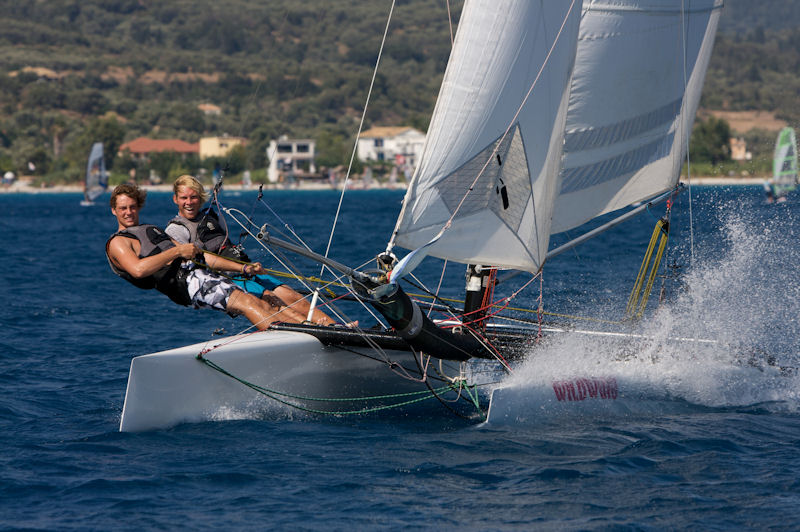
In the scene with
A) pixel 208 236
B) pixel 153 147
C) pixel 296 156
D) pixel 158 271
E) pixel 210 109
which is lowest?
pixel 158 271

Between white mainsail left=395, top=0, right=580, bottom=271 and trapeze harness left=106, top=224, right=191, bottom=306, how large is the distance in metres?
1.51

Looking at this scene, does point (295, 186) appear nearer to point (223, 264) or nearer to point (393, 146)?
point (393, 146)

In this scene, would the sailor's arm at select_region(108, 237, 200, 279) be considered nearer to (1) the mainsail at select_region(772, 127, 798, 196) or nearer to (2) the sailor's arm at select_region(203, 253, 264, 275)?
(2) the sailor's arm at select_region(203, 253, 264, 275)

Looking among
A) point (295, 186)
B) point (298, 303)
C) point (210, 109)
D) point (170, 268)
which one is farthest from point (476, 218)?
point (210, 109)

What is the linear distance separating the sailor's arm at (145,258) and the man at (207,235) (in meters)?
0.55

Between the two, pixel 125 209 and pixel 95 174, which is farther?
pixel 95 174

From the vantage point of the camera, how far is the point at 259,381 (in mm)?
6562

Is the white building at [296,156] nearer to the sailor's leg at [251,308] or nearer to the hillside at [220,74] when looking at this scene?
the hillside at [220,74]

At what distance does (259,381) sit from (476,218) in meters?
1.68

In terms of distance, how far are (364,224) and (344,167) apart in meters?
69.8

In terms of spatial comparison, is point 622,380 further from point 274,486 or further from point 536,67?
point 274,486

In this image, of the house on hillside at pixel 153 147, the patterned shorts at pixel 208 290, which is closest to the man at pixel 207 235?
the patterned shorts at pixel 208 290

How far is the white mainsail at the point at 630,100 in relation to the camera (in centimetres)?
717

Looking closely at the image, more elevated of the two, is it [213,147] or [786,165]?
[213,147]
